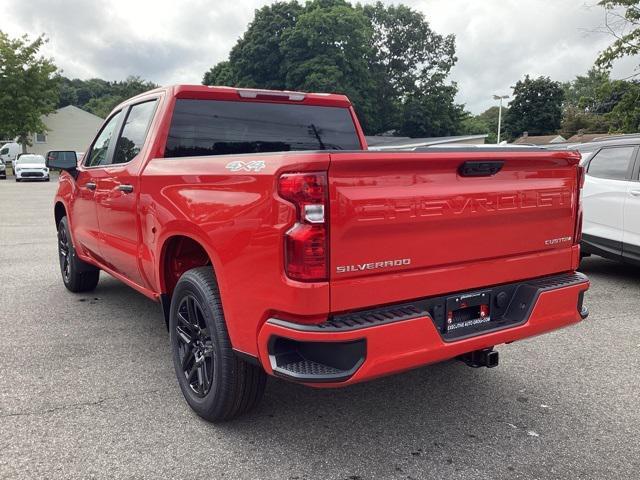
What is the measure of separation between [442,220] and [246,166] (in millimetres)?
967

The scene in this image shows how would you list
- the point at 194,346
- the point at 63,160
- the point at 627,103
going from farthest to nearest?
the point at 627,103, the point at 63,160, the point at 194,346

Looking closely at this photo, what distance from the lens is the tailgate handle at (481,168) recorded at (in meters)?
2.76

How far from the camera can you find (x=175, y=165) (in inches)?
131

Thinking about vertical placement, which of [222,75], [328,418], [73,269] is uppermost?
[222,75]

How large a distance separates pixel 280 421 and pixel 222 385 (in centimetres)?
49

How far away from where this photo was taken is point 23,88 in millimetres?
37719

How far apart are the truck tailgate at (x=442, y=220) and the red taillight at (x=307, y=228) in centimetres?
5

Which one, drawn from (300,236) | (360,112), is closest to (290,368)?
(300,236)

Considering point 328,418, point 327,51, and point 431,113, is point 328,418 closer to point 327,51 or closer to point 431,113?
point 327,51

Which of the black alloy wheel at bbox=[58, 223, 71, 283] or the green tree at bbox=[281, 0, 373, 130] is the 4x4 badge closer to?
the black alloy wheel at bbox=[58, 223, 71, 283]

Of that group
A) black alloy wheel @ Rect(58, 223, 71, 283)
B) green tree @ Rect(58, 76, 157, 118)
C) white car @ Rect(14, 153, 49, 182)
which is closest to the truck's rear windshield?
black alloy wheel @ Rect(58, 223, 71, 283)

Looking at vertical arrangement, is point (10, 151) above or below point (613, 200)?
above

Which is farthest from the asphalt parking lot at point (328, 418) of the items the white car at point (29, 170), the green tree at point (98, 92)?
the green tree at point (98, 92)

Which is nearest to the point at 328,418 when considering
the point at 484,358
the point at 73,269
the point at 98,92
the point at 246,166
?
the point at 484,358
